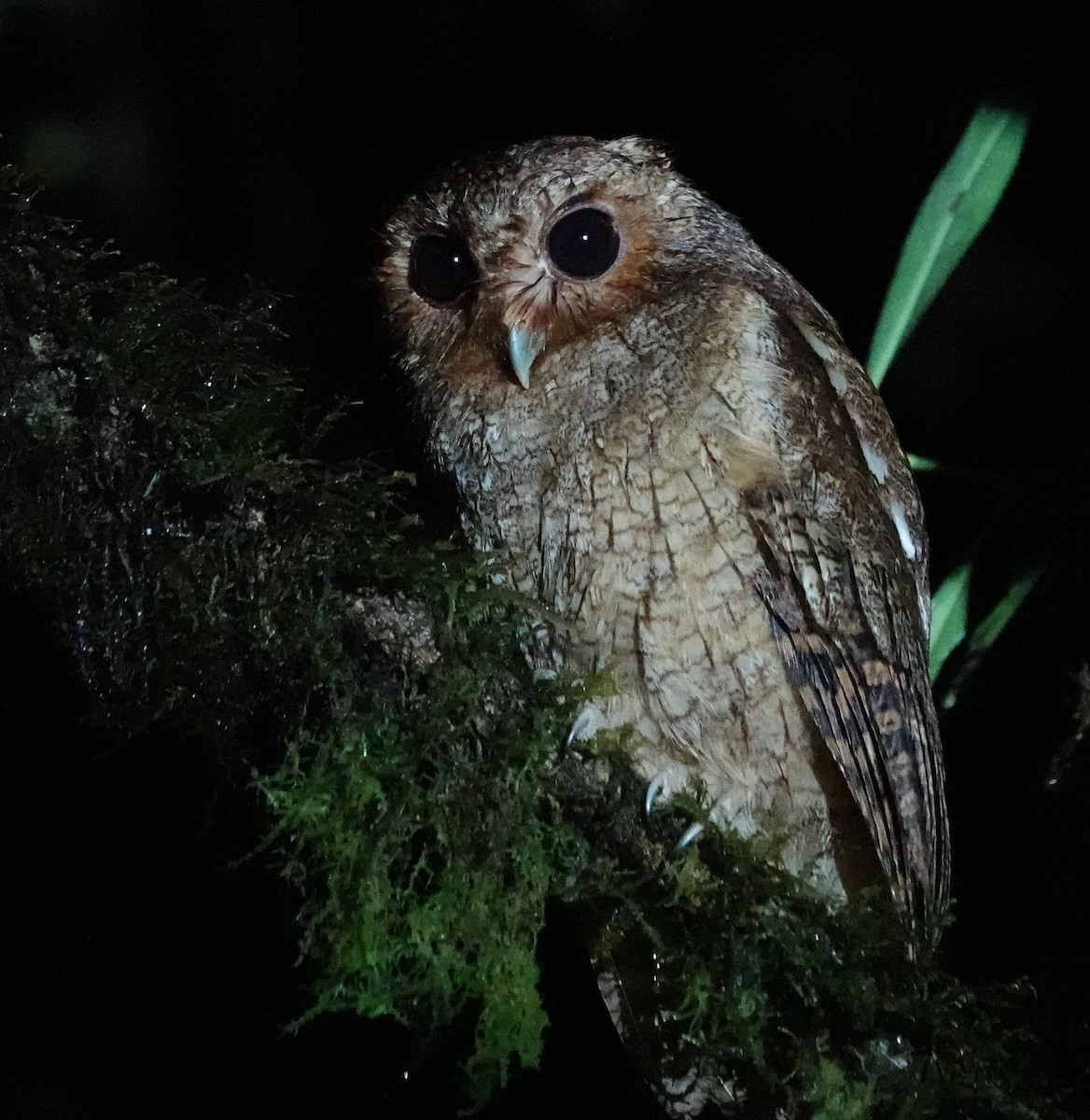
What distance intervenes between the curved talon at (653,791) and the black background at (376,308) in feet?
1.84

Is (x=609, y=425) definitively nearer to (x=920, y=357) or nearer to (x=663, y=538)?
(x=663, y=538)

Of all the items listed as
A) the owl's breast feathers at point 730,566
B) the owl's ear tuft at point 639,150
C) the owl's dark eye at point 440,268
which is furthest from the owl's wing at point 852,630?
the owl's dark eye at point 440,268

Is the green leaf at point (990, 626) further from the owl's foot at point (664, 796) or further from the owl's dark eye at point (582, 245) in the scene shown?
the owl's dark eye at point (582, 245)

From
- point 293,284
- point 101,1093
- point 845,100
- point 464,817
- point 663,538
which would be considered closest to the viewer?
point 464,817

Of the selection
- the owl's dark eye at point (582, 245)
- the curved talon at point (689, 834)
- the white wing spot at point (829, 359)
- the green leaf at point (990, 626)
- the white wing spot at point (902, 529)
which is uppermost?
the owl's dark eye at point (582, 245)

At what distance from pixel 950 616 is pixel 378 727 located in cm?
117

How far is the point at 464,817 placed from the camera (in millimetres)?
893

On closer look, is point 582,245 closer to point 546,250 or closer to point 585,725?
point 546,250

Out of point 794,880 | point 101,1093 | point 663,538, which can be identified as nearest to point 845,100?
point 663,538

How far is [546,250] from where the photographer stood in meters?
1.30

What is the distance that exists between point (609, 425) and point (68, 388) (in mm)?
640

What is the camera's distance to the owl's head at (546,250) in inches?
50.2

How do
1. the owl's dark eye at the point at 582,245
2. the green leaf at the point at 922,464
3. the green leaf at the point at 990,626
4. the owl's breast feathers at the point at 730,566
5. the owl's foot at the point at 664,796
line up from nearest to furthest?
the owl's foot at the point at 664,796 < the owl's breast feathers at the point at 730,566 < the owl's dark eye at the point at 582,245 < the green leaf at the point at 990,626 < the green leaf at the point at 922,464

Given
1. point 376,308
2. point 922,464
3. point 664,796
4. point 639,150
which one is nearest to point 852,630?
point 664,796
